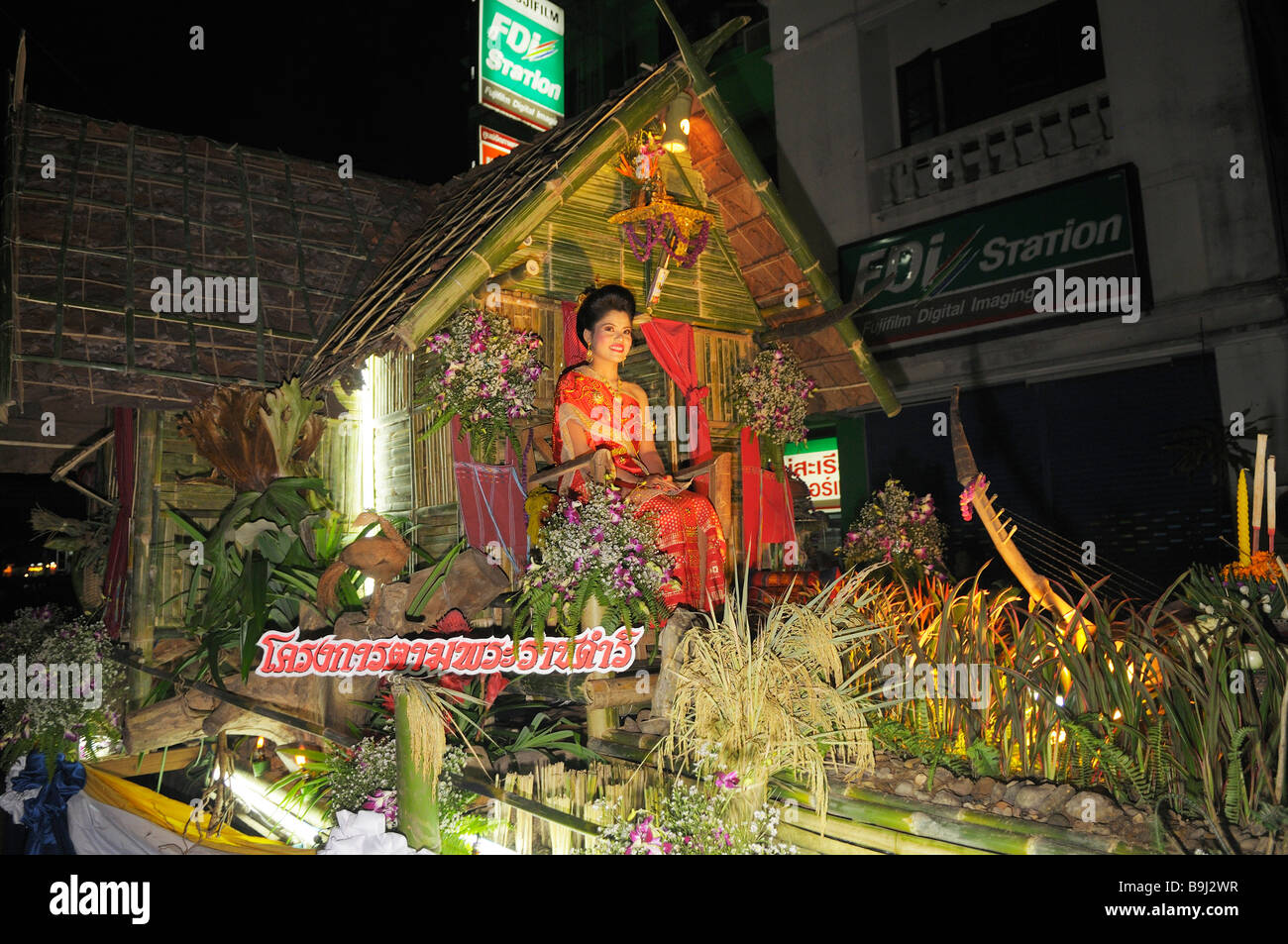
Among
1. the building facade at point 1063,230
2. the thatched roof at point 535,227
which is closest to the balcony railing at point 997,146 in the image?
the building facade at point 1063,230

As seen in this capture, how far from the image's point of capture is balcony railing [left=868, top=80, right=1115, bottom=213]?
495 inches

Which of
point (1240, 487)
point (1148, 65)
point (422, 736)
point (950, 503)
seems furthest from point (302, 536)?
point (1148, 65)

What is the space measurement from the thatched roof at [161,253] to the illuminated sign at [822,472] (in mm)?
9181

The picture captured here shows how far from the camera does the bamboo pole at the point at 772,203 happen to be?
7.99 m

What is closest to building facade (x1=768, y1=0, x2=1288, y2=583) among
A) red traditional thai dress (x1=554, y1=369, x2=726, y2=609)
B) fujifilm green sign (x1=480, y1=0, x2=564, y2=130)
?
fujifilm green sign (x1=480, y1=0, x2=564, y2=130)

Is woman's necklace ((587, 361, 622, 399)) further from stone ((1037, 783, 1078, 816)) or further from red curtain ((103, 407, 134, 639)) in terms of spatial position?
red curtain ((103, 407, 134, 639))

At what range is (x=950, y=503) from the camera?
1452 cm

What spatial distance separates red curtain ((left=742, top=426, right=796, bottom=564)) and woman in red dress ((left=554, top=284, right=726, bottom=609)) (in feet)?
6.18

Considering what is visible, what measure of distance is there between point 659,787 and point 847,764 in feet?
3.60

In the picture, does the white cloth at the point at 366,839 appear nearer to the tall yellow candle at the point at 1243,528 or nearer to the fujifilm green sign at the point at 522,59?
the tall yellow candle at the point at 1243,528

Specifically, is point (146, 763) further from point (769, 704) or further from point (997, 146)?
point (997, 146)

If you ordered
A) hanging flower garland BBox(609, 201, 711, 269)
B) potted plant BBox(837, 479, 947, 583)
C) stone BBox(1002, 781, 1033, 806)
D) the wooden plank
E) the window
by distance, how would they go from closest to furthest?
stone BBox(1002, 781, 1033, 806)
the wooden plank
hanging flower garland BBox(609, 201, 711, 269)
potted plant BBox(837, 479, 947, 583)
the window

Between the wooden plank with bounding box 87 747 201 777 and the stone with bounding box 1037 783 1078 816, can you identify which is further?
the wooden plank with bounding box 87 747 201 777
